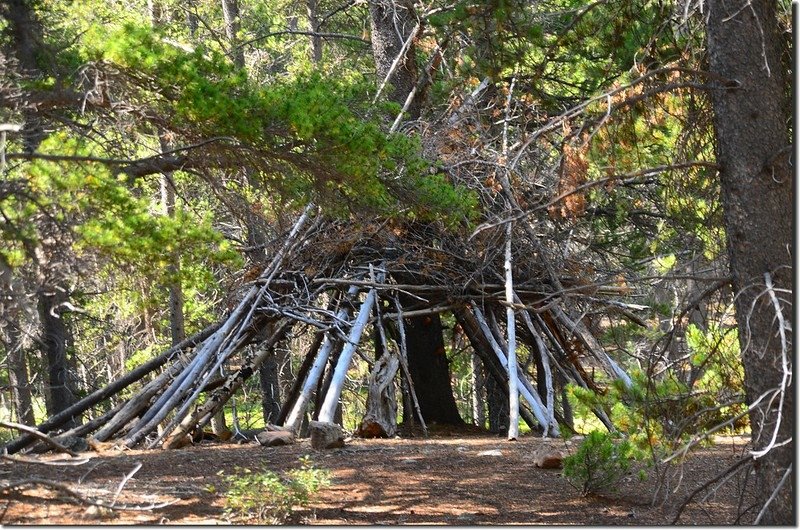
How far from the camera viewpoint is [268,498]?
609 cm

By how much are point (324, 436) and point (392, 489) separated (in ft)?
5.60

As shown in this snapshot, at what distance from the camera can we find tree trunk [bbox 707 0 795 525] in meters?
5.27

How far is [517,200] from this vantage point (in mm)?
11477

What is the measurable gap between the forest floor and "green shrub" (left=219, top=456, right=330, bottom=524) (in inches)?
4.7

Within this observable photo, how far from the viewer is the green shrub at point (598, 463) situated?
6797 mm

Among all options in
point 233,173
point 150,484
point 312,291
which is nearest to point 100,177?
point 233,173

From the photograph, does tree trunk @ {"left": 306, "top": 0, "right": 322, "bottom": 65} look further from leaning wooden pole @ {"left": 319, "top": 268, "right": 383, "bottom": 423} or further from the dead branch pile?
leaning wooden pole @ {"left": 319, "top": 268, "right": 383, "bottom": 423}

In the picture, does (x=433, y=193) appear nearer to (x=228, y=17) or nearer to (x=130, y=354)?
(x=228, y=17)

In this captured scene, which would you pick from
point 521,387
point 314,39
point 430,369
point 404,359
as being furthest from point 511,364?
point 314,39

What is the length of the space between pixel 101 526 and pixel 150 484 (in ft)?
3.90

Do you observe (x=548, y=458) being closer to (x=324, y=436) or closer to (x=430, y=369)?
(x=324, y=436)

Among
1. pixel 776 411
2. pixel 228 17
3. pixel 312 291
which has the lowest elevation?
pixel 776 411

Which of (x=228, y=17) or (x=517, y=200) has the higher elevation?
(x=228, y=17)

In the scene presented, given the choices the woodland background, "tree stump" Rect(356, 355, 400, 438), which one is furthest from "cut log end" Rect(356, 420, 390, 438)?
the woodland background
